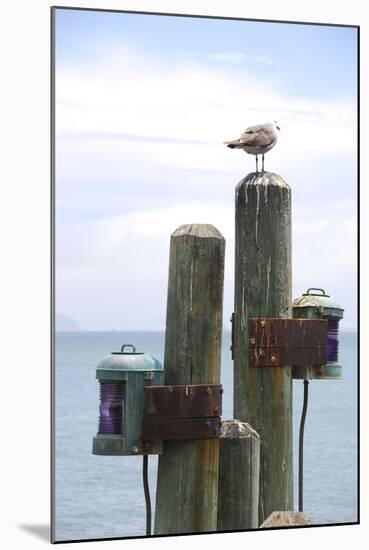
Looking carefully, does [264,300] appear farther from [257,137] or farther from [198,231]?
[257,137]

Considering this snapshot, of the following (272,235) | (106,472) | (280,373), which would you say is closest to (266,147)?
(272,235)

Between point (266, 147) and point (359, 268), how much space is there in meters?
1.07

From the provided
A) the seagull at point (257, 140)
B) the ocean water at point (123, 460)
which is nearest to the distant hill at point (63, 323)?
the ocean water at point (123, 460)

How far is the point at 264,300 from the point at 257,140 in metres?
0.97

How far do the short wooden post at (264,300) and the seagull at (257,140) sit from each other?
0.43 metres

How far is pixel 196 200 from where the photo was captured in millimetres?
9250

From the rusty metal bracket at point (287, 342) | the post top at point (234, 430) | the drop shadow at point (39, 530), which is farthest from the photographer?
the drop shadow at point (39, 530)

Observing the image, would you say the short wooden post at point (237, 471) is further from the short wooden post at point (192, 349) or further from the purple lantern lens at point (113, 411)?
the purple lantern lens at point (113, 411)

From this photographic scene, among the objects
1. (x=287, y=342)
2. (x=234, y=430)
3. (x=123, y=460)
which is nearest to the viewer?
(x=234, y=430)

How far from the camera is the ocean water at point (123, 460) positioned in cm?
1142

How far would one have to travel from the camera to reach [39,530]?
762 cm

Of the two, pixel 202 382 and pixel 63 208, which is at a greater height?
pixel 63 208

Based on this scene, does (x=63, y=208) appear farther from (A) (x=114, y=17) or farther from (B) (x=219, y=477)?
(B) (x=219, y=477)

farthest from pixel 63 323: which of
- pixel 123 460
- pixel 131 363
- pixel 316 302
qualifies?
pixel 123 460
